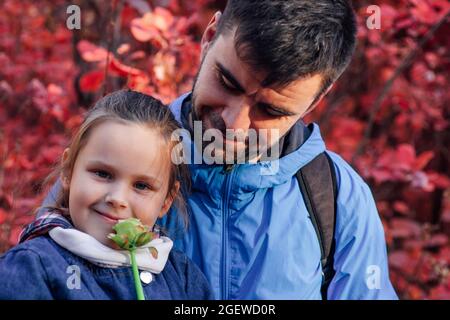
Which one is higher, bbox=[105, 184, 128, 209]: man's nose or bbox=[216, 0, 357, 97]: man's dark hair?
bbox=[216, 0, 357, 97]: man's dark hair

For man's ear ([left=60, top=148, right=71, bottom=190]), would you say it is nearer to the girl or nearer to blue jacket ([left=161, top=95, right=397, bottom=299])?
the girl

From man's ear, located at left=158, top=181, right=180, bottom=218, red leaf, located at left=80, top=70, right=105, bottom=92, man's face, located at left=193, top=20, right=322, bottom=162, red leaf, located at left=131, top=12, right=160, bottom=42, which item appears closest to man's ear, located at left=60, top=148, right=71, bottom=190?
man's ear, located at left=158, top=181, right=180, bottom=218

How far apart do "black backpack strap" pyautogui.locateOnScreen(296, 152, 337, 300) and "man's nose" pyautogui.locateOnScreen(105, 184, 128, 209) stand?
0.56 meters

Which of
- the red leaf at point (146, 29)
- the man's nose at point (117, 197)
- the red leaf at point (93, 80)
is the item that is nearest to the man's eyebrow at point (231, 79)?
the man's nose at point (117, 197)

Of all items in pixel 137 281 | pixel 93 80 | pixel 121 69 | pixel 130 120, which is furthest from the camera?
pixel 93 80

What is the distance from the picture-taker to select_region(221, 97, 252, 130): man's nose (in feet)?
6.68

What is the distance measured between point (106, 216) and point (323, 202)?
64 cm

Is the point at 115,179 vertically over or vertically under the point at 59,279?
over

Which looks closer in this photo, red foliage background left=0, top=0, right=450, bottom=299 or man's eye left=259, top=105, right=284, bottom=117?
man's eye left=259, top=105, right=284, bottom=117

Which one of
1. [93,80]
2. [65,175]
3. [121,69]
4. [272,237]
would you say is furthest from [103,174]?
[93,80]

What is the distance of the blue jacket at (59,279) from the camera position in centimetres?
170

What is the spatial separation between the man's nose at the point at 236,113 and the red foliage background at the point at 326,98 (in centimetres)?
A: 100

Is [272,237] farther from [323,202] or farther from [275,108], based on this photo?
[275,108]

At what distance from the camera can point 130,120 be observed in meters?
1.93
